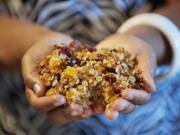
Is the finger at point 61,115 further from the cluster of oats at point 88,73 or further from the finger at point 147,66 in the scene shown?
the finger at point 147,66

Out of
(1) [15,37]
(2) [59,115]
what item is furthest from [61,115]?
(1) [15,37]

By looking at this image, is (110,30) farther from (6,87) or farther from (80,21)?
(6,87)

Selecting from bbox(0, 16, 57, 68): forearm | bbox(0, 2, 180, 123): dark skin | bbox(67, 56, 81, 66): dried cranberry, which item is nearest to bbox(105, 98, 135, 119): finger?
bbox(0, 2, 180, 123): dark skin

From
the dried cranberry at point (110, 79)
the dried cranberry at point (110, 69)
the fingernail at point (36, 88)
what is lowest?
the fingernail at point (36, 88)

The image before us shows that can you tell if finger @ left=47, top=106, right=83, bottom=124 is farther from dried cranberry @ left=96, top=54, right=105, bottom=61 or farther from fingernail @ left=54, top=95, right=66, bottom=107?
dried cranberry @ left=96, top=54, right=105, bottom=61

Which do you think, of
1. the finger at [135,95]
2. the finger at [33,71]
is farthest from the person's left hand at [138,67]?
the finger at [33,71]

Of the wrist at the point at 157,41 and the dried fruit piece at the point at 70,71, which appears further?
the wrist at the point at 157,41

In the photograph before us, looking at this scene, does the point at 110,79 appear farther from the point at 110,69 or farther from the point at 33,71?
the point at 33,71
